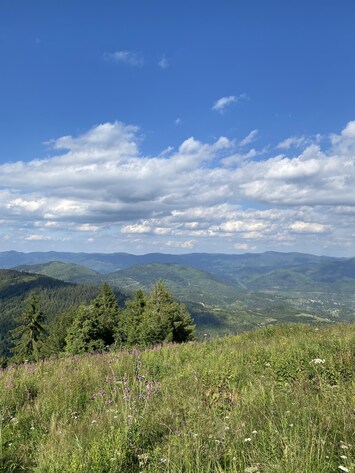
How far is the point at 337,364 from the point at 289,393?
6.76ft

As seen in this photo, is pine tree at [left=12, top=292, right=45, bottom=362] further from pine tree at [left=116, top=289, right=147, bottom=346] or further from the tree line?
pine tree at [left=116, top=289, right=147, bottom=346]

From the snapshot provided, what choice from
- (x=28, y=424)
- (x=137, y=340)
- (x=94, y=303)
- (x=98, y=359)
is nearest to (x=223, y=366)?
(x=28, y=424)

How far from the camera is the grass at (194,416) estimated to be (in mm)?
3414

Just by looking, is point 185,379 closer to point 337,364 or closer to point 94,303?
point 337,364

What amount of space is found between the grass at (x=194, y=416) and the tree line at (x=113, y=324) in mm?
32533

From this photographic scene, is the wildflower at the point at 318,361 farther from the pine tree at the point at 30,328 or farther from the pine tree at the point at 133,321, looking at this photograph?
the pine tree at the point at 30,328

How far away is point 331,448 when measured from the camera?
352 centimetres

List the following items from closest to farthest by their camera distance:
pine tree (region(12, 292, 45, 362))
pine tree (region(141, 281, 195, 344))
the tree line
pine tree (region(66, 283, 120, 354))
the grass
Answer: the grass < pine tree (region(141, 281, 195, 344)) < the tree line < pine tree (region(66, 283, 120, 354)) < pine tree (region(12, 292, 45, 362))

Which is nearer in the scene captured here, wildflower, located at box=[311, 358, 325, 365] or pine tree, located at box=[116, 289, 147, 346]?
wildflower, located at box=[311, 358, 325, 365]

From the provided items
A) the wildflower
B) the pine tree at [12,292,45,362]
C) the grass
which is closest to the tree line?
the pine tree at [12,292,45,362]

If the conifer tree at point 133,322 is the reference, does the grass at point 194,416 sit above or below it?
above

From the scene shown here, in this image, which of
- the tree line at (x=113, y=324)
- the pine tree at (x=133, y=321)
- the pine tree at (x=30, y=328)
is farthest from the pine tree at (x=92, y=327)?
the pine tree at (x=30, y=328)

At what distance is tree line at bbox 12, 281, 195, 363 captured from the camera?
146 feet

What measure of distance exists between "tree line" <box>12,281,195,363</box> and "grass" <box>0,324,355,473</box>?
107 ft
